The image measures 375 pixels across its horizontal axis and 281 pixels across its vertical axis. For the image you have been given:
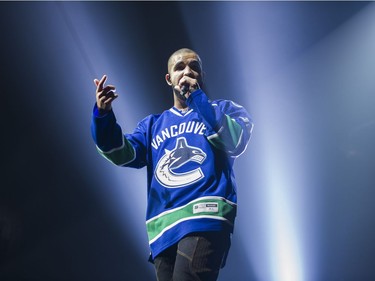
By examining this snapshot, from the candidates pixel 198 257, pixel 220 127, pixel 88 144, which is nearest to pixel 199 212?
pixel 198 257

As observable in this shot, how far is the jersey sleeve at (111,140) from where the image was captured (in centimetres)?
135

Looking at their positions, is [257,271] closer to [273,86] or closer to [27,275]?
[273,86]

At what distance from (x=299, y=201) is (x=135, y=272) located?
1.47m

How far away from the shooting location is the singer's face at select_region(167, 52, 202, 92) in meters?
1.52

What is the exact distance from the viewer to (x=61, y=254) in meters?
3.54

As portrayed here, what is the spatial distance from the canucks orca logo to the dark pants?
0.19 meters

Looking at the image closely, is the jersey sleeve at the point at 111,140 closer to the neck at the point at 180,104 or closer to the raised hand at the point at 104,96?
the raised hand at the point at 104,96

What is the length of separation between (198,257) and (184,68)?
2.34 feet

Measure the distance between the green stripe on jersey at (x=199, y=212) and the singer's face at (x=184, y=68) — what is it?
1.45ft

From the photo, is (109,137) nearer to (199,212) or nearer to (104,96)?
(104,96)

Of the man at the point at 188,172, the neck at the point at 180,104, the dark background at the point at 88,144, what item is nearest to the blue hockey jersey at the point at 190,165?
the man at the point at 188,172

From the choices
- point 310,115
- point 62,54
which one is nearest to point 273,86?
point 310,115

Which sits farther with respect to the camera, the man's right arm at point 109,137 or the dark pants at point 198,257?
the man's right arm at point 109,137

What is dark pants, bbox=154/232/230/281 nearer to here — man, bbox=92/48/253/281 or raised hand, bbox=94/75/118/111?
man, bbox=92/48/253/281
